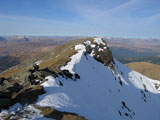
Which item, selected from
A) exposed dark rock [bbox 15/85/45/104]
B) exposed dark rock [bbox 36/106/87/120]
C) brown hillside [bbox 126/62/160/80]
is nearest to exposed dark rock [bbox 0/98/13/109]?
exposed dark rock [bbox 15/85/45/104]

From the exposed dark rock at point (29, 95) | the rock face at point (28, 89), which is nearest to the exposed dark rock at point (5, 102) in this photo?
the rock face at point (28, 89)

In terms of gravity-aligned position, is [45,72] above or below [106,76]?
above

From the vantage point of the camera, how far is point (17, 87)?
21.2m

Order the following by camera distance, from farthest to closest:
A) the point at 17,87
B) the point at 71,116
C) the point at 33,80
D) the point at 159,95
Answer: the point at 159,95 → the point at 33,80 → the point at 17,87 → the point at 71,116

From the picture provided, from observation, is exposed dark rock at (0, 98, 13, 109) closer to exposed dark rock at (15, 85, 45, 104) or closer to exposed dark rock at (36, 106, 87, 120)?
exposed dark rock at (15, 85, 45, 104)

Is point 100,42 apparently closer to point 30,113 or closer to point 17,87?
point 17,87

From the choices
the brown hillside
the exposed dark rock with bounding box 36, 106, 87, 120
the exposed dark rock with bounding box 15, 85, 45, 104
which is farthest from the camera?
the brown hillside

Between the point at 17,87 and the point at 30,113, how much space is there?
8.21m

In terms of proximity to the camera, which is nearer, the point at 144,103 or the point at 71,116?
the point at 71,116

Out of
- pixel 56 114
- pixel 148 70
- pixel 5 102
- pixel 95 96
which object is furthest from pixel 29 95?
pixel 148 70

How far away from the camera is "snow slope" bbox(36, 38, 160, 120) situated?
19.1 metres

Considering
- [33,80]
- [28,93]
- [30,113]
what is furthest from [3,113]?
[33,80]

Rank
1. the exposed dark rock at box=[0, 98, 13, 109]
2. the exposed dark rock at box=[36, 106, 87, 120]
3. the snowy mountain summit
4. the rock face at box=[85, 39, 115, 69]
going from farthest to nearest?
the rock face at box=[85, 39, 115, 69]
the snowy mountain summit
the exposed dark rock at box=[0, 98, 13, 109]
the exposed dark rock at box=[36, 106, 87, 120]

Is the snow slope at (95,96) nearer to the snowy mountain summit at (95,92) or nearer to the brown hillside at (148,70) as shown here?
the snowy mountain summit at (95,92)
